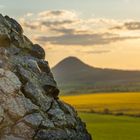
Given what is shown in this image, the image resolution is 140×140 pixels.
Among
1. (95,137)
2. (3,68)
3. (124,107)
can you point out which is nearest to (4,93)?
(3,68)

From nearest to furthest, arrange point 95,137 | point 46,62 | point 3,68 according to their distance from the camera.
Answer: point 3,68
point 46,62
point 95,137

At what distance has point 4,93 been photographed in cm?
2794

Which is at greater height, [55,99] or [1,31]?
[1,31]

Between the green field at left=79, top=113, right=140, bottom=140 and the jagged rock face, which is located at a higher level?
the jagged rock face

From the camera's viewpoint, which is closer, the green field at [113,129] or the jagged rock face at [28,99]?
the jagged rock face at [28,99]

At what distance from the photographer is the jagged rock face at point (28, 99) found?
2773cm

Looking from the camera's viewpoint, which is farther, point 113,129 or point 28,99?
point 113,129

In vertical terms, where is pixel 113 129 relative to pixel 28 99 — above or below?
below

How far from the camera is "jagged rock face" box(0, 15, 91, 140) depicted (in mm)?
27734

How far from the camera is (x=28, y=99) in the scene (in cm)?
2897

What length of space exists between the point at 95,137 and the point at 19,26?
69.4 feet

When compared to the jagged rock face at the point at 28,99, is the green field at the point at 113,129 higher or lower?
lower

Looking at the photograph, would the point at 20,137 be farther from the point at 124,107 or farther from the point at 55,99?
the point at 124,107

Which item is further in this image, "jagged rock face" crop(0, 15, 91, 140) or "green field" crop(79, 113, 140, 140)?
"green field" crop(79, 113, 140, 140)
